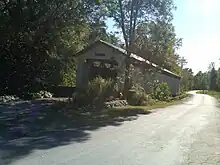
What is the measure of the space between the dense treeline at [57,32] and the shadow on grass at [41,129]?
21.0 feet

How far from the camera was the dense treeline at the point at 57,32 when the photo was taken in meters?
21.9

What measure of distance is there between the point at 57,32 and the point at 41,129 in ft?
40.9

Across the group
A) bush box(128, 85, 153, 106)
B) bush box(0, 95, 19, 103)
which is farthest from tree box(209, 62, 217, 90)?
bush box(0, 95, 19, 103)

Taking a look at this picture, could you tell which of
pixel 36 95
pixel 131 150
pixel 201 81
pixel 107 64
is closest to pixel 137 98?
pixel 107 64

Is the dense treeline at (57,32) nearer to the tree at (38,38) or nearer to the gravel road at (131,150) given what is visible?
the tree at (38,38)

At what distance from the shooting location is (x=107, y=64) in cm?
3244

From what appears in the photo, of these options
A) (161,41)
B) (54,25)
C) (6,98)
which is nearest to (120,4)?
(161,41)

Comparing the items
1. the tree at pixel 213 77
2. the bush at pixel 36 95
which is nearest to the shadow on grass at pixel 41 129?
the bush at pixel 36 95

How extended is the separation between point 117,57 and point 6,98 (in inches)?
458

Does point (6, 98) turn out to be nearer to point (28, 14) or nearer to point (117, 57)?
A: point (28, 14)

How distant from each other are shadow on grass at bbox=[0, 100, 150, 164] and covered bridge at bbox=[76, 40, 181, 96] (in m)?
12.5

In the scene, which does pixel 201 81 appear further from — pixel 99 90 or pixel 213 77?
pixel 99 90

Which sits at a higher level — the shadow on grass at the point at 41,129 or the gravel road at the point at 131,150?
the shadow on grass at the point at 41,129

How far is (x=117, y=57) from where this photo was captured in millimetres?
31234
